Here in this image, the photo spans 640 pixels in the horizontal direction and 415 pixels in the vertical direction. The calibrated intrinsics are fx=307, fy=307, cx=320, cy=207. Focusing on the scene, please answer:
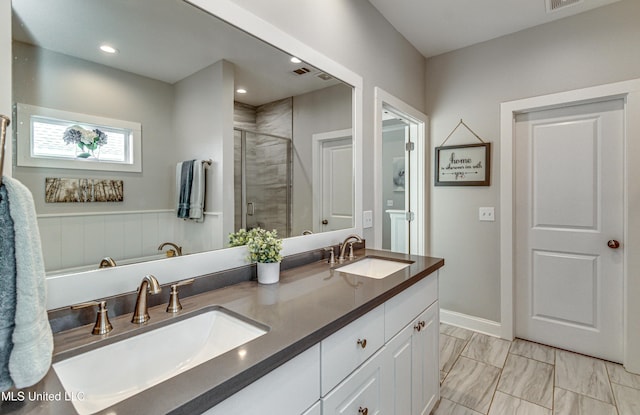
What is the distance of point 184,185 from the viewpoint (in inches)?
46.8

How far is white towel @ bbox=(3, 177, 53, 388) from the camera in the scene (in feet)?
1.77

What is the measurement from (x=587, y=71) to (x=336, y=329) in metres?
2.77

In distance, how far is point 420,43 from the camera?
9.18 feet

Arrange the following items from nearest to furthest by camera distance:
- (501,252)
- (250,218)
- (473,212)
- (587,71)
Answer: (250,218)
(587,71)
(501,252)
(473,212)

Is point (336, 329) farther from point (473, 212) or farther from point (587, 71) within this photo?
point (587, 71)

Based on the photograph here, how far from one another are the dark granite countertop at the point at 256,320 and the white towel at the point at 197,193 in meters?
0.31

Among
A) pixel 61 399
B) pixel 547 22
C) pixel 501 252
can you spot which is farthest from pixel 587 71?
pixel 61 399

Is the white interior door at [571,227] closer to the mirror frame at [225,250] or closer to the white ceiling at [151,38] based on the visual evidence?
the mirror frame at [225,250]

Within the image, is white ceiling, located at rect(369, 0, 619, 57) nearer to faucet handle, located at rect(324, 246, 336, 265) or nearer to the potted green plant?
faucet handle, located at rect(324, 246, 336, 265)

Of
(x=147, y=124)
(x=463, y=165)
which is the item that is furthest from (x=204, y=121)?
(x=463, y=165)

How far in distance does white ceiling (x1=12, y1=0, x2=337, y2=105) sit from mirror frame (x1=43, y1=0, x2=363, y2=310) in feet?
0.20

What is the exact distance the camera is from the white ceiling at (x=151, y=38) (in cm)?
88

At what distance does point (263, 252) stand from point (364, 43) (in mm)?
1674

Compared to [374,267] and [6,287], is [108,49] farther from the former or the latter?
[374,267]
